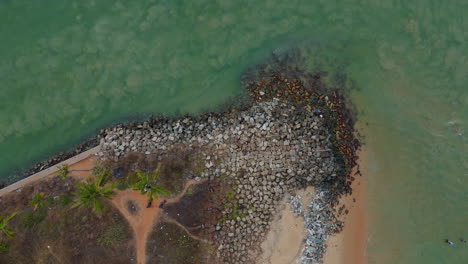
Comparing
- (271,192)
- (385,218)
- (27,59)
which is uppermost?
(27,59)

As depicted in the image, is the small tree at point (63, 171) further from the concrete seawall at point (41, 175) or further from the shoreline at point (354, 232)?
the shoreline at point (354, 232)

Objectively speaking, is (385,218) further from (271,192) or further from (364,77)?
(364,77)

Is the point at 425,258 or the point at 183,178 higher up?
the point at 183,178

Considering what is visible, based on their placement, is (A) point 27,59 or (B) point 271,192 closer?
(B) point 271,192

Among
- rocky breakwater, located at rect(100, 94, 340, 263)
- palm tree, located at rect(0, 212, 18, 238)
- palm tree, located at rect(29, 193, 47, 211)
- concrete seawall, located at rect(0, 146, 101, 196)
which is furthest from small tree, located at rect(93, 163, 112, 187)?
palm tree, located at rect(0, 212, 18, 238)

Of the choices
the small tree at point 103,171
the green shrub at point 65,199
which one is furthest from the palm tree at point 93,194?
the green shrub at point 65,199

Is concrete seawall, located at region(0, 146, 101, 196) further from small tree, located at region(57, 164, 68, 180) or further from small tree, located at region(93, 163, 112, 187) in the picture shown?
small tree, located at region(93, 163, 112, 187)

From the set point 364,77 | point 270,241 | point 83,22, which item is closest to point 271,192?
point 270,241
